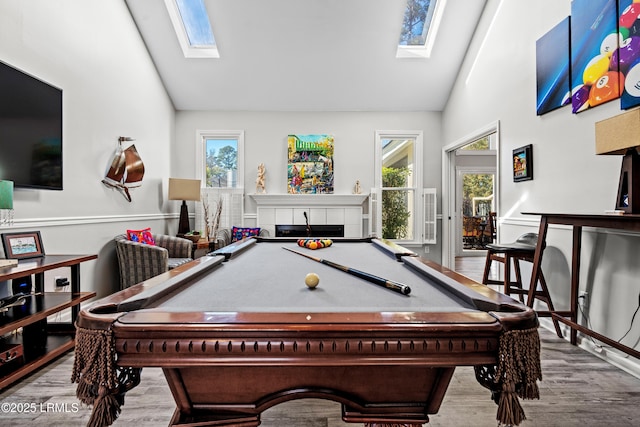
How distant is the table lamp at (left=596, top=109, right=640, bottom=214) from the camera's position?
176cm

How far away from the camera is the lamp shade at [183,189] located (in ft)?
15.9

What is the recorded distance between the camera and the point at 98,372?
32.1 inches

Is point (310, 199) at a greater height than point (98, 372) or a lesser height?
greater

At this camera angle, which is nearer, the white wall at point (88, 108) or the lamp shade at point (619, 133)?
the lamp shade at point (619, 133)

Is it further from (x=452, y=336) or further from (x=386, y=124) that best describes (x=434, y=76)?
(x=452, y=336)

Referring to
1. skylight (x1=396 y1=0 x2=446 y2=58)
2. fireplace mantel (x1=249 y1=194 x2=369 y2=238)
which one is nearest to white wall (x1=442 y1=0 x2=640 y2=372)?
skylight (x1=396 y1=0 x2=446 y2=58)

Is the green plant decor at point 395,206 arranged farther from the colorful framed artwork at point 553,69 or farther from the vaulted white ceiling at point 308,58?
the colorful framed artwork at point 553,69

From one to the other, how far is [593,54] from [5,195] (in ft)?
13.2

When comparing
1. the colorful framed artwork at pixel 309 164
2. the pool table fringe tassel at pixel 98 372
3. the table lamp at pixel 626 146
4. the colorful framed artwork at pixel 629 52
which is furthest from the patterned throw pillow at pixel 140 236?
the colorful framed artwork at pixel 629 52

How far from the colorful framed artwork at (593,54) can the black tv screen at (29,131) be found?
4.08 m

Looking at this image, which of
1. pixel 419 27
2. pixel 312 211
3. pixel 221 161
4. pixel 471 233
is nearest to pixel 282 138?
pixel 221 161

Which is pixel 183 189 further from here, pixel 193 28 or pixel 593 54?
pixel 593 54

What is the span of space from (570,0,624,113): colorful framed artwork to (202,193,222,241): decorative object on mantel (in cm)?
471

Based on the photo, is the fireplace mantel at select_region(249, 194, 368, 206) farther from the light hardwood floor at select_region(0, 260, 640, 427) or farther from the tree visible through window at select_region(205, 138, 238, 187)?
the light hardwood floor at select_region(0, 260, 640, 427)
